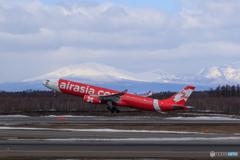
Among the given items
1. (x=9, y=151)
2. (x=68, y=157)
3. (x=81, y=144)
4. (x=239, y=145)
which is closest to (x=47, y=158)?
(x=68, y=157)

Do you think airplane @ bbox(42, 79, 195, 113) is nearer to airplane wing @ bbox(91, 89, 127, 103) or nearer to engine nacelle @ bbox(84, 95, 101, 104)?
airplane wing @ bbox(91, 89, 127, 103)

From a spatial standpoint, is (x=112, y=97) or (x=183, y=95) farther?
(x=112, y=97)

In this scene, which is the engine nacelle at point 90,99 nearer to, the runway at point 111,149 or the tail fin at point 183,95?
the tail fin at point 183,95

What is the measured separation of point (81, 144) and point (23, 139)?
7349mm

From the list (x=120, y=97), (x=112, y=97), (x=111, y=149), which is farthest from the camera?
(x=120, y=97)

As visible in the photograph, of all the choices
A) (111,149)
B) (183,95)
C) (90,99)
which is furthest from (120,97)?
(111,149)

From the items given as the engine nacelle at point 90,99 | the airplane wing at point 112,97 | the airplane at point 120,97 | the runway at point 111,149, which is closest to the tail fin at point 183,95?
the airplane at point 120,97

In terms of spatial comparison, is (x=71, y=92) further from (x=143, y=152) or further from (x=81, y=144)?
(x=143, y=152)

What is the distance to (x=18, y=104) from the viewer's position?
11644 cm

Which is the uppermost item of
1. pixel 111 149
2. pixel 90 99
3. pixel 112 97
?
pixel 112 97

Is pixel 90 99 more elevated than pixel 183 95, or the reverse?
pixel 183 95

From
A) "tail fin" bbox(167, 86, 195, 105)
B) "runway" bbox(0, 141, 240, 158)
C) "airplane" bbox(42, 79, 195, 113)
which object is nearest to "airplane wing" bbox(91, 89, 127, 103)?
"airplane" bbox(42, 79, 195, 113)

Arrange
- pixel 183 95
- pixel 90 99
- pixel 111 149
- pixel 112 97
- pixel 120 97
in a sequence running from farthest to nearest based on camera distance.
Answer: pixel 120 97
pixel 112 97
pixel 183 95
pixel 90 99
pixel 111 149

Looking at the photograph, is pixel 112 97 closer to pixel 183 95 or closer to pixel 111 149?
pixel 183 95
